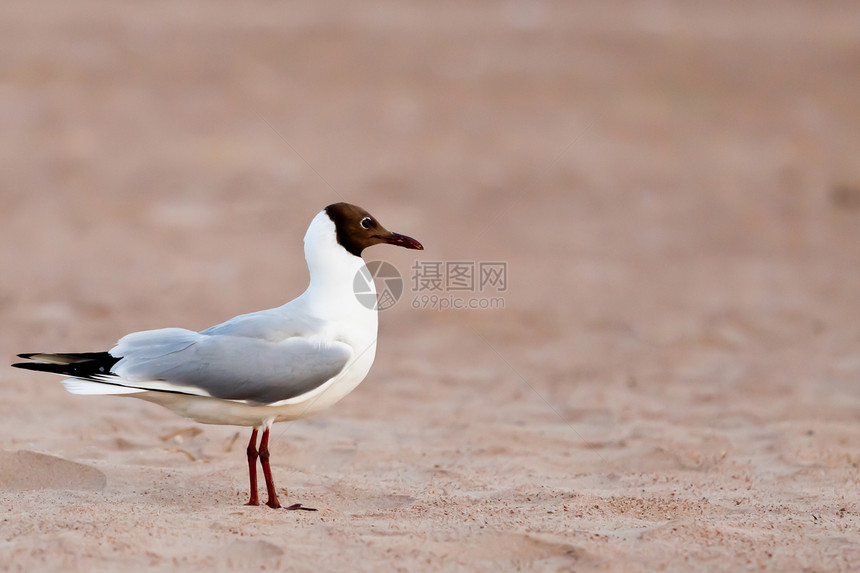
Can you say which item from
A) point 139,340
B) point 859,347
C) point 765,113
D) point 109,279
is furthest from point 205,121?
point 139,340

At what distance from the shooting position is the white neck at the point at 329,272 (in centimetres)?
477

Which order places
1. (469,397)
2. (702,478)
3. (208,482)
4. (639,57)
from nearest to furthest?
1. (208,482)
2. (702,478)
3. (469,397)
4. (639,57)

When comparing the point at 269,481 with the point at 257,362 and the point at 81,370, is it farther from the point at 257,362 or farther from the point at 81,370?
the point at 81,370

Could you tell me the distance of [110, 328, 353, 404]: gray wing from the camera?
4.45 metres

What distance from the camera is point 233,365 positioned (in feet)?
14.7

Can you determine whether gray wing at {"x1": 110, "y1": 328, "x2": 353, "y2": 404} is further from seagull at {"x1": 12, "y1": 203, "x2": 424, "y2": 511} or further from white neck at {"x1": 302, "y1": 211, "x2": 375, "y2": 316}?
white neck at {"x1": 302, "y1": 211, "x2": 375, "y2": 316}

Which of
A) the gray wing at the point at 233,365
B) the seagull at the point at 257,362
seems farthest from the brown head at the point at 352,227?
the gray wing at the point at 233,365

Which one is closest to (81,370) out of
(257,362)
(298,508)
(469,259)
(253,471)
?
(257,362)

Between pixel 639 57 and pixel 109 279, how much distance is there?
8.41 metres

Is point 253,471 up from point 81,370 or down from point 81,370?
down

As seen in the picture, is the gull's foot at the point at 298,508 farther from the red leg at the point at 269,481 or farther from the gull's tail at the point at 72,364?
the gull's tail at the point at 72,364

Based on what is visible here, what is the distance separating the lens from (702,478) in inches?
214

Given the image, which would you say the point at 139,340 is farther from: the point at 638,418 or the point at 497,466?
the point at 638,418

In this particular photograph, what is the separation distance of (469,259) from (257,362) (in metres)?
6.39
